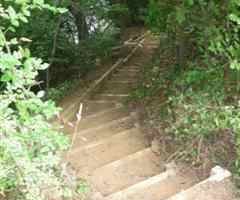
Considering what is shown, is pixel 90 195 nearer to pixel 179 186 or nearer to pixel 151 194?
A: pixel 151 194

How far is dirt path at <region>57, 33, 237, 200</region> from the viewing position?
3.08m

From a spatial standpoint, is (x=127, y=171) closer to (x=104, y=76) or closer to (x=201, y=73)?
(x=201, y=73)

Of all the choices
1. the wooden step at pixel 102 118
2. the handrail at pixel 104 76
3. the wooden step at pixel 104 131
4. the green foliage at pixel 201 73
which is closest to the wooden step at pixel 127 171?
the green foliage at pixel 201 73

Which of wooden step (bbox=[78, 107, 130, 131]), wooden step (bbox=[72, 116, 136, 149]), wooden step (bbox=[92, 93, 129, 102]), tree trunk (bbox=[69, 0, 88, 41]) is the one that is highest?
tree trunk (bbox=[69, 0, 88, 41])

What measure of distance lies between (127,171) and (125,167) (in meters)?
0.07

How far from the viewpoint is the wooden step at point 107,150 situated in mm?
→ 3757

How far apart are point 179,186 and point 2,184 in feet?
6.28

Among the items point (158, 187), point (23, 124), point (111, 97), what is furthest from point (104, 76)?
point (23, 124)

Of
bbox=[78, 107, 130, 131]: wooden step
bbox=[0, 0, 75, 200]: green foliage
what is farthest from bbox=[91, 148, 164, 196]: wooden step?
bbox=[0, 0, 75, 200]: green foliage

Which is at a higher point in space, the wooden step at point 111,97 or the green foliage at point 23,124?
the green foliage at point 23,124

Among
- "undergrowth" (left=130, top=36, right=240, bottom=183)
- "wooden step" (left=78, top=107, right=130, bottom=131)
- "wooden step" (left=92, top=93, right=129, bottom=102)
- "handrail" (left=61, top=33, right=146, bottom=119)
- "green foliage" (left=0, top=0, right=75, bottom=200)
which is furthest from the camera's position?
"wooden step" (left=92, top=93, right=129, bottom=102)

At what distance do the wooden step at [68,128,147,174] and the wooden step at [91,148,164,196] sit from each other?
16cm

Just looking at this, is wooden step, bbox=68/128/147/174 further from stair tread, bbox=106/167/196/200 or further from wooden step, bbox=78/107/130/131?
stair tread, bbox=106/167/196/200

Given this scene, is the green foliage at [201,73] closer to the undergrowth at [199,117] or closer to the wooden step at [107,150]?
the undergrowth at [199,117]
